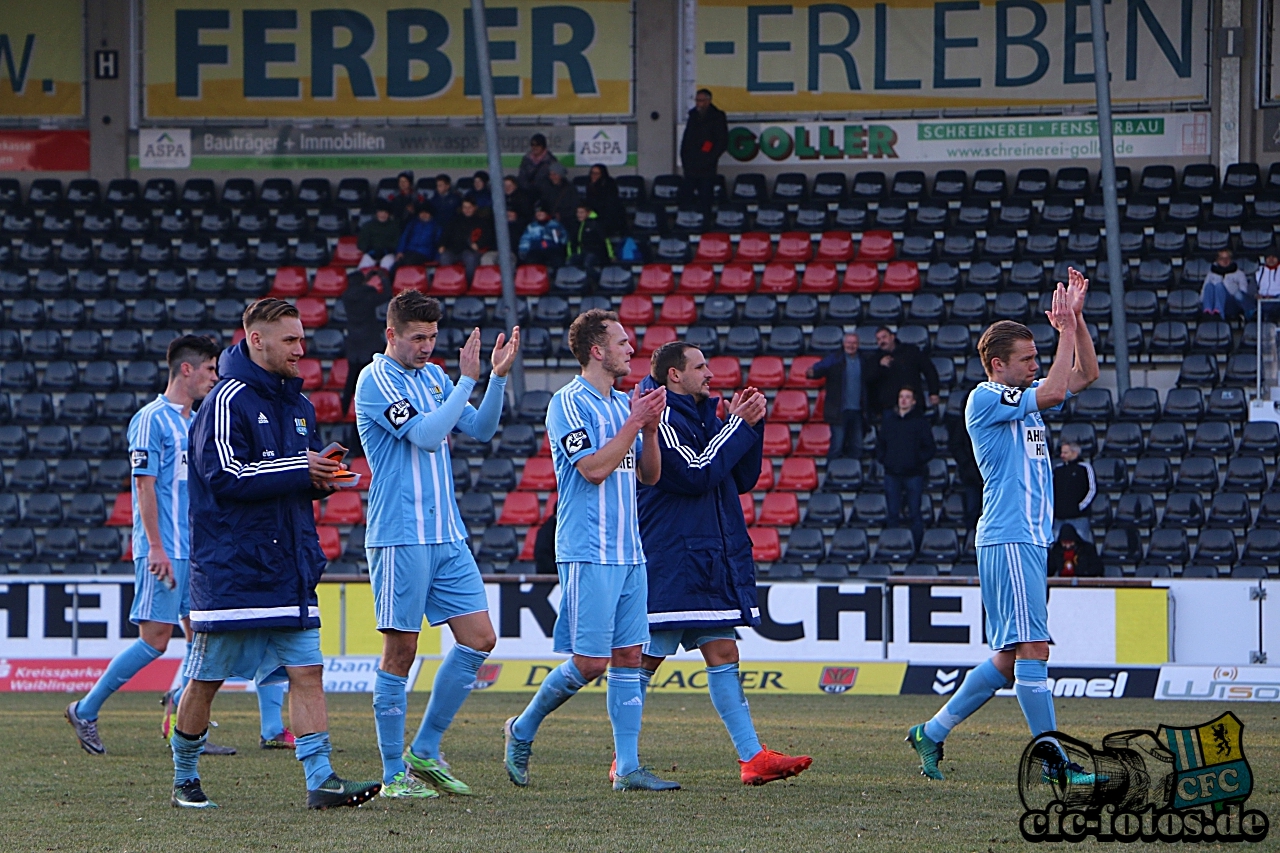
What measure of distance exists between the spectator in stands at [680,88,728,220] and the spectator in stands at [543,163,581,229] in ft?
5.33

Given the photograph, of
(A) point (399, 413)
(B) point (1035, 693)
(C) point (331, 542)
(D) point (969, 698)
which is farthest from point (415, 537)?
(C) point (331, 542)

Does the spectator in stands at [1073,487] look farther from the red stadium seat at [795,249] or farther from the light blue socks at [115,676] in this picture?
the light blue socks at [115,676]

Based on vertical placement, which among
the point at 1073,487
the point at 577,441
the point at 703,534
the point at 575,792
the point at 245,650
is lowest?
the point at 575,792

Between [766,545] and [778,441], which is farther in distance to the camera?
[778,441]

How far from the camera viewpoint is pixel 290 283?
23000 millimetres

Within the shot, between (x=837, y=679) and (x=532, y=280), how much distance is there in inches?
391

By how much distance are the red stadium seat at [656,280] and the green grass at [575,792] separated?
1059cm

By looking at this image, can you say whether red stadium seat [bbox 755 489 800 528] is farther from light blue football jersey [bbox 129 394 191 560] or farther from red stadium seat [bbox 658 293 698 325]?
light blue football jersey [bbox 129 394 191 560]

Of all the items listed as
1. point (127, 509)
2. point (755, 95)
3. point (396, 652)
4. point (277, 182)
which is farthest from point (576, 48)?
point (396, 652)

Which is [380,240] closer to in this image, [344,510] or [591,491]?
[344,510]

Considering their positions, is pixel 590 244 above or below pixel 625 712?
above

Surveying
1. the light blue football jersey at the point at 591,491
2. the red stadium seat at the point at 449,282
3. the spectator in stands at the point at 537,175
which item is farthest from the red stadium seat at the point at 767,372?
the light blue football jersey at the point at 591,491

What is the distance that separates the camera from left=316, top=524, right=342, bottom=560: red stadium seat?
19.2 m

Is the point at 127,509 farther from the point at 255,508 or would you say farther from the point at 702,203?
the point at 255,508
